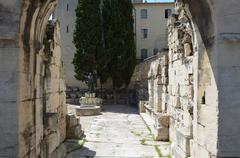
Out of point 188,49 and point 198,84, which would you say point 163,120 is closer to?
point 188,49

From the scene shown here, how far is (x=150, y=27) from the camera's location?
36.7 metres

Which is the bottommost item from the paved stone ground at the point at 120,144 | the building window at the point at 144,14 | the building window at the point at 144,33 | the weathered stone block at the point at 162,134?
the paved stone ground at the point at 120,144

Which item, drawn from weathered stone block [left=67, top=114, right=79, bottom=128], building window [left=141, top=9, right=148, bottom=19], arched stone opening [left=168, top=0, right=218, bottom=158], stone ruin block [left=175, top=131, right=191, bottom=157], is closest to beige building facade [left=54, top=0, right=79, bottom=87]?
building window [left=141, top=9, right=148, bottom=19]

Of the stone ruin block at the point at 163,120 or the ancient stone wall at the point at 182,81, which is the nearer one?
the ancient stone wall at the point at 182,81

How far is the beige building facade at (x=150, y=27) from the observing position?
3625 centimetres

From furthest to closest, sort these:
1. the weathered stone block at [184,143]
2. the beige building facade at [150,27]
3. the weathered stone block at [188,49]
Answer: the beige building facade at [150,27], the weathered stone block at [188,49], the weathered stone block at [184,143]

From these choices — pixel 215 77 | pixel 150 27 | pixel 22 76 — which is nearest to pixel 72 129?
pixel 22 76

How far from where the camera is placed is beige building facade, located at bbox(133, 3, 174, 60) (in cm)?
3625

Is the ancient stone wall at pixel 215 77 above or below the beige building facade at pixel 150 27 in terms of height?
below

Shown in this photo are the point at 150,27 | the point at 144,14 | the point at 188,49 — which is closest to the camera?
the point at 188,49

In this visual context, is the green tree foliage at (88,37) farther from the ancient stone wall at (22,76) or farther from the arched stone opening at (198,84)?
the ancient stone wall at (22,76)

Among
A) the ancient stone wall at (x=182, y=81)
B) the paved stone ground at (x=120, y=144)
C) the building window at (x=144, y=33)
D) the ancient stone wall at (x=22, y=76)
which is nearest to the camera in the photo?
the ancient stone wall at (x=22, y=76)

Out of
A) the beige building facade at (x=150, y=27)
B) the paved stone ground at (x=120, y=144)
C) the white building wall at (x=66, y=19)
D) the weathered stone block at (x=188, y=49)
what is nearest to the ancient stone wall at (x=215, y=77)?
the weathered stone block at (x=188, y=49)

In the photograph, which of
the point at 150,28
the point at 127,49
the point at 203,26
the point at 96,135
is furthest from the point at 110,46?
the point at 203,26
